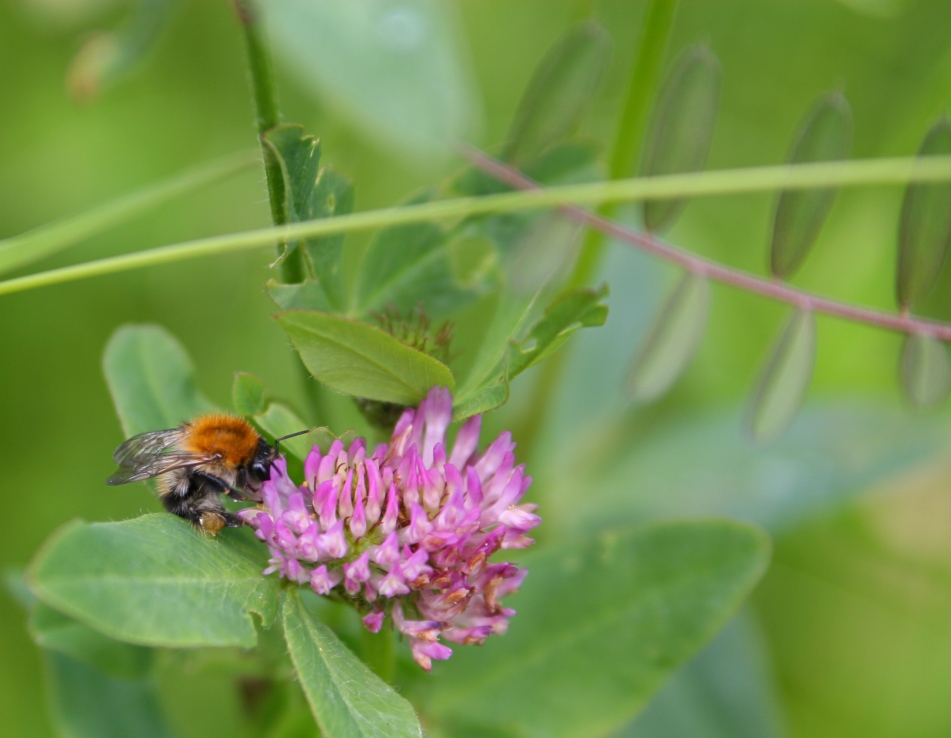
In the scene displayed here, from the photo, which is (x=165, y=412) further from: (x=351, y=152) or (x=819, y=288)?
(x=819, y=288)

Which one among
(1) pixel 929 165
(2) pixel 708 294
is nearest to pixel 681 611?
(2) pixel 708 294

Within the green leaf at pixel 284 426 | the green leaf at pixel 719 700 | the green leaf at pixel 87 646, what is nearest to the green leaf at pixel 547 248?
the green leaf at pixel 284 426

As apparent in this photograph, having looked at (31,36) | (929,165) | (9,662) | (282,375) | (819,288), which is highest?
(31,36)

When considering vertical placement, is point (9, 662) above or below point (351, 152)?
below

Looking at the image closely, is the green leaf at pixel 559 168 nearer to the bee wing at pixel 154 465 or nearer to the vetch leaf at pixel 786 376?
the vetch leaf at pixel 786 376

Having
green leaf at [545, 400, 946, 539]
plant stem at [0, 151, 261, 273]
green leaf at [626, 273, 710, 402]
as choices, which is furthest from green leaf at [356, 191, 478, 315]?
green leaf at [545, 400, 946, 539]

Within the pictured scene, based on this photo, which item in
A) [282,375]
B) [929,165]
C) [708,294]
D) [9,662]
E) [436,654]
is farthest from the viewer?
[282,375]

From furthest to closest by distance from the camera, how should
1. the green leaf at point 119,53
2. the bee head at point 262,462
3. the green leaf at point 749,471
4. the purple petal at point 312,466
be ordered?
the green leaf at point 749,471 → the green leaf at point 119,53 → the bee head at point 262,462 → the purple petal at point 312,466

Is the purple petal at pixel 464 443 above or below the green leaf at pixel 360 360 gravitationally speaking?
below
